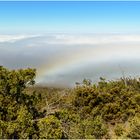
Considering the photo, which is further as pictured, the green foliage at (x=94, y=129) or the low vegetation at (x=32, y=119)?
the green foliage at (x=94, y=129)

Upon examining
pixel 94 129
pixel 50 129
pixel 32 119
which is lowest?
pixel 94 129

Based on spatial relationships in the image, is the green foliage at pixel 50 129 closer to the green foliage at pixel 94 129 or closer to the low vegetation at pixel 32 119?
the low vegetation at pixel 32 119

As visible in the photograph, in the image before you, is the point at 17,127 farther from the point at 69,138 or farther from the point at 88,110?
the point at 88,110

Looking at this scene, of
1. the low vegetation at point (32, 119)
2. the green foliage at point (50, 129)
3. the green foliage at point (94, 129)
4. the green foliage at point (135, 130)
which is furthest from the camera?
the green foliage at point (135, 130)

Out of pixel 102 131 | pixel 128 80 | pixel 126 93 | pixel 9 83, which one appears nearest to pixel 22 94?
pixel 9 83

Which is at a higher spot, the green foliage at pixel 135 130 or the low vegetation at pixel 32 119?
the low vegetation at pixel 32 119

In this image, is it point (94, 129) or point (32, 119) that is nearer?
point (94, 129)

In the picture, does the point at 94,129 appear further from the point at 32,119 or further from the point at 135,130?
the point at 32,119

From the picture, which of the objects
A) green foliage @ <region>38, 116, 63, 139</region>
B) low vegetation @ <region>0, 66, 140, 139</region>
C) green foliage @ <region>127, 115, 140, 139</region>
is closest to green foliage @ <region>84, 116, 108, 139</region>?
low vegetation @ <region>0, 66, 140, 139</region>

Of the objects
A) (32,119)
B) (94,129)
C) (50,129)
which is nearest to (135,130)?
(94,129)

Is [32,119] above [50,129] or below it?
above

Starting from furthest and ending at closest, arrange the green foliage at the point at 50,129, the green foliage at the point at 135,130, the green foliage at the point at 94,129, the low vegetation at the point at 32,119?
the green foliage at the point at 135,130 < the green foliage at the point at 94,129 < the low vegetation at the point at 32,119 < the green foliage at the point at 50,129

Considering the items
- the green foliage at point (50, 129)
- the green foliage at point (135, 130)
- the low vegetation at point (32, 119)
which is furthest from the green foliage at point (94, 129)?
the green foliage at point (50, 129)
